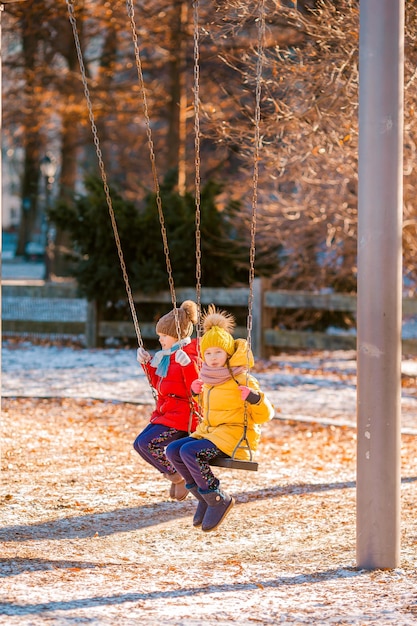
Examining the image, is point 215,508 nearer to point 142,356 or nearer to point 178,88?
point 142,356

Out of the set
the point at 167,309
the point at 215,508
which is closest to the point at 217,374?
the point at 215,508

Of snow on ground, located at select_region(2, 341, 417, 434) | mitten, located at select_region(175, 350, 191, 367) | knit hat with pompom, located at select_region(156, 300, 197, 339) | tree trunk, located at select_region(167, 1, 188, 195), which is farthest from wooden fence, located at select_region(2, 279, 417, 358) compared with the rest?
mitten, located at select_region(175, 350, 191, 367)

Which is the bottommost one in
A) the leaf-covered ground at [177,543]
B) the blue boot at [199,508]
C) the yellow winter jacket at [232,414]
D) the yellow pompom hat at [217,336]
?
the leaf-covered ground at [177,543]

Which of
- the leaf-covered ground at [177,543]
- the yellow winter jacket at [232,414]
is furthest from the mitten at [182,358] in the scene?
the leaf-covered ground at [177,543]

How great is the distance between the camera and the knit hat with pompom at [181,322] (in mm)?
5773

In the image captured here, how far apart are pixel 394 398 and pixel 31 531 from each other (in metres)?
2.18

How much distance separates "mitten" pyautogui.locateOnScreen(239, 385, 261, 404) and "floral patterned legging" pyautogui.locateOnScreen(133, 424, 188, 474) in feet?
2.19

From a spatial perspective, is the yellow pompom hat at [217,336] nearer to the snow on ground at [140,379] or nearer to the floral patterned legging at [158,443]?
the floral patterned legging at [158,443]

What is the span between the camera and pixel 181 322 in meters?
5.79

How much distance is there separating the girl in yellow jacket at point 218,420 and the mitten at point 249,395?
56mm

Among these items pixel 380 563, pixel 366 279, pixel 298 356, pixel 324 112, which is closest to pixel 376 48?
pixel 366 279

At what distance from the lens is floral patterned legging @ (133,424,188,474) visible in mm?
5668

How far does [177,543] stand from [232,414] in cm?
86

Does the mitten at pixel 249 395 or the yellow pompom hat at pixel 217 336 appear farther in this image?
A: the yellow pompom hat at pixel 217 336
